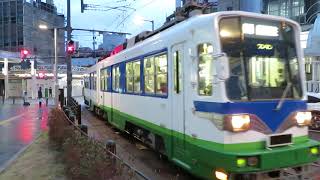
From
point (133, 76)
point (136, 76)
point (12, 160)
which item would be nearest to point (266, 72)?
point (136, 76)

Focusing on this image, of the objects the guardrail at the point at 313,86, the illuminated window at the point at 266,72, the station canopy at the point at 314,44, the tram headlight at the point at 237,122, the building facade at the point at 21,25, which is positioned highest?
the building facade at the point at 21,25

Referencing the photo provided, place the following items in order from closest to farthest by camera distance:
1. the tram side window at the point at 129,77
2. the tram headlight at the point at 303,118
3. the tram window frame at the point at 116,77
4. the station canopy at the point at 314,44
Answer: the tram headlight at the point at 303,118 → the tram side window at the point at 129,77 → the tram window frame at the point at 116,77 → the station canopy at the point at 314,44

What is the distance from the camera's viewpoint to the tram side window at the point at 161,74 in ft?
31.7

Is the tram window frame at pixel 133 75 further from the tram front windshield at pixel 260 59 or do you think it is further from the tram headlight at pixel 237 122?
the tram headlight at pixel 237 122

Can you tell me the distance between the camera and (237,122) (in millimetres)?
7027

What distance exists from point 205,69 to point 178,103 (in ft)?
4.52

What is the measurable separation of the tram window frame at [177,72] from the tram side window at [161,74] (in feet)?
1.90

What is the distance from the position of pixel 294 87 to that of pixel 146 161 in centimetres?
503

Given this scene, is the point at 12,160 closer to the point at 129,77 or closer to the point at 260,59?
the point at 129,77

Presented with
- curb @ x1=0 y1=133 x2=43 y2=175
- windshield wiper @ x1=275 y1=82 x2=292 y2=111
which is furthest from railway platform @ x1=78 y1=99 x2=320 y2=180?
curb @ x1=0 y1=133 x2=43 y2=175

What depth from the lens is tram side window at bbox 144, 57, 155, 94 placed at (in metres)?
10.8

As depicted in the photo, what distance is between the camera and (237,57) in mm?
7328

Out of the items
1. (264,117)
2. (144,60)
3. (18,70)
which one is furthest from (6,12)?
(264,117)

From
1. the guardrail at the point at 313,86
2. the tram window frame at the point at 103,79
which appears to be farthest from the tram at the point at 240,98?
the guardrail at the point at 313,86
